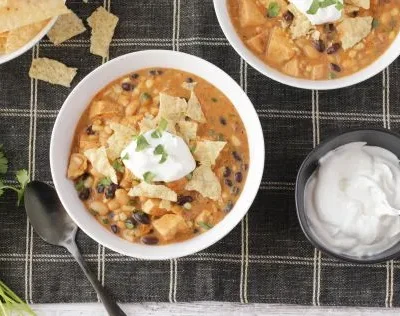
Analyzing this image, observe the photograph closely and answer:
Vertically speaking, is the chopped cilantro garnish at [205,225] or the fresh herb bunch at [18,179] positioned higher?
the fresh herb bunch at [18,179]

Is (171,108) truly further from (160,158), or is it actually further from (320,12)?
(320,12)

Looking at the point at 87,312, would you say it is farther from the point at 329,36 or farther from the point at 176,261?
the point at 329,36

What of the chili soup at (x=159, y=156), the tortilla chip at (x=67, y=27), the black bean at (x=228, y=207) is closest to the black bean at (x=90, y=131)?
the chili soup at (x=159, y=156)

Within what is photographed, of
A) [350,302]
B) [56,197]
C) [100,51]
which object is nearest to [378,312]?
[350,302]

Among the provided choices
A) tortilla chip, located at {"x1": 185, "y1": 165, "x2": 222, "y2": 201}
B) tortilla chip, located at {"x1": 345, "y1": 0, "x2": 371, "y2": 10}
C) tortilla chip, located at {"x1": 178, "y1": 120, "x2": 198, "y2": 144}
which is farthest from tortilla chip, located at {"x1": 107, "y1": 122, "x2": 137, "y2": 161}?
tortilla chip, located at {"x1": 345, "y1": 0, "x2": 371, "y2": 10}

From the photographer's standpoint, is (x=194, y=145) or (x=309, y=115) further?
(x=309, y=115)

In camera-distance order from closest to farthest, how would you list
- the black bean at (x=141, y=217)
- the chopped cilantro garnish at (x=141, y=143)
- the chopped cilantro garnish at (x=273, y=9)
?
the chopped cilantro garnish at (x=141, y=143)
the black bean at (x=141, y=217)
the chopped cilantro garnish at (x=273, y=9)

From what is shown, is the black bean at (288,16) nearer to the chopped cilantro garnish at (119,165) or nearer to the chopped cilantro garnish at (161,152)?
the chopped cilantro garnish at (161,152)
